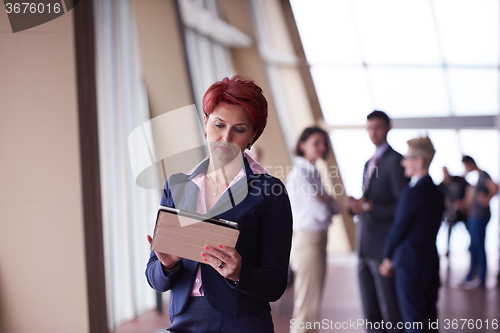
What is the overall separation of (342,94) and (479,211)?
5.86 ft

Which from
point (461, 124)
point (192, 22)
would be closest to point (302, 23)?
point (192, 22)

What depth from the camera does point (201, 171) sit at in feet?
3.95

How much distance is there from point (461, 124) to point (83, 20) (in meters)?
3.47

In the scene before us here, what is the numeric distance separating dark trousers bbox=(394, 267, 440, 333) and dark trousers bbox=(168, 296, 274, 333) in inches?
77.5

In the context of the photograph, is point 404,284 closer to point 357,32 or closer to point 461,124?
point 461,124

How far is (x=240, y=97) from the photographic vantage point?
3.64 feet

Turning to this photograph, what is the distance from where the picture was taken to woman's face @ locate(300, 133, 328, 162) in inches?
136

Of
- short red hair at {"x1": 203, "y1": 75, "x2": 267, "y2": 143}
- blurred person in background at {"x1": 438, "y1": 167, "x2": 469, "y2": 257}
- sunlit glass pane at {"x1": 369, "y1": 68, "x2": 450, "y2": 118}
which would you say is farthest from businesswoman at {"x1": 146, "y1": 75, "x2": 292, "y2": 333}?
sunlit glass pane at {"x1": 369, "y1": 68, "x2": 450, "y2": 118}

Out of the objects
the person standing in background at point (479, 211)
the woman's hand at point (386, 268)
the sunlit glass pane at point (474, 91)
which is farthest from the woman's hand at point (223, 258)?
the sunlit glass pane at point (474, 91)

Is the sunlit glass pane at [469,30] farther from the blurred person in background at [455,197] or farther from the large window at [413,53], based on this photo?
the blurred person in background at [455,197]

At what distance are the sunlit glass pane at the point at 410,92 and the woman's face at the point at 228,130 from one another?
11.3 feet

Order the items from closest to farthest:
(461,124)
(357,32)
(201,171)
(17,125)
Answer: (201,171)
(17,125)
(461,124)
(357,32)

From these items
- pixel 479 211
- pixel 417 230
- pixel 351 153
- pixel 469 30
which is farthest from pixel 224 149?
pixel 469 30

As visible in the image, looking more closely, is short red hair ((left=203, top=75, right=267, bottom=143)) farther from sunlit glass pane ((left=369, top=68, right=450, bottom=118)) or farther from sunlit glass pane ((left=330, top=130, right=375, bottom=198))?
sunlit glass pane ((left=369, top=68, right=450, bottom=118))
